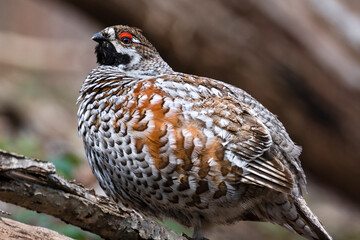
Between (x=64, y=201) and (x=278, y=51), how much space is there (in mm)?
5202

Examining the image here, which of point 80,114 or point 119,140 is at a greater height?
point 80,114

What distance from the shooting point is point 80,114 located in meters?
4.29

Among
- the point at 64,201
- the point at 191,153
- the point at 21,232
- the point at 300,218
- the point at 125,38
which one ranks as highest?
the point at 125,38

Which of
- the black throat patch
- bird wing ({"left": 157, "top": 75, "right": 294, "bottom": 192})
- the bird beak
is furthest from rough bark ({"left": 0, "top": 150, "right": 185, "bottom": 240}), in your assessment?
Result: the bird beak

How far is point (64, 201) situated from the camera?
3182 mm

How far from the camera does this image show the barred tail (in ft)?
14.1

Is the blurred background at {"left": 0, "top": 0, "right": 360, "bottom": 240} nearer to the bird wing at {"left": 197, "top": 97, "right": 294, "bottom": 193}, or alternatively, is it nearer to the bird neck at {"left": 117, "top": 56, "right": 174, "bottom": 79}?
the bird neck at {"left": 117, "top": 56, "right": 174, "bottom": 79}

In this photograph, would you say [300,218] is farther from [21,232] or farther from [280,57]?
[280,57]

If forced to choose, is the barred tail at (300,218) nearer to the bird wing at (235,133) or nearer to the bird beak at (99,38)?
the bird wing at (235,133)

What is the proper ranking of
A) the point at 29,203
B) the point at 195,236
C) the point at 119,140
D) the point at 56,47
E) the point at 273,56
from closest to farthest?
the point at 29,203, the point at 119,140, the point at 195,236, the point at 273,56, the point at 56,47

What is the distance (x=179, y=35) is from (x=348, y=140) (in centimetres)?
305

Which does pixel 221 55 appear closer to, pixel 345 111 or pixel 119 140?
pixel 345 111

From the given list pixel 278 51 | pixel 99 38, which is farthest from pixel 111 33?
pixel 278 51

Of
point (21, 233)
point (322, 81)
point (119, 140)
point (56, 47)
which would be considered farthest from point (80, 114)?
point (56, 47)
